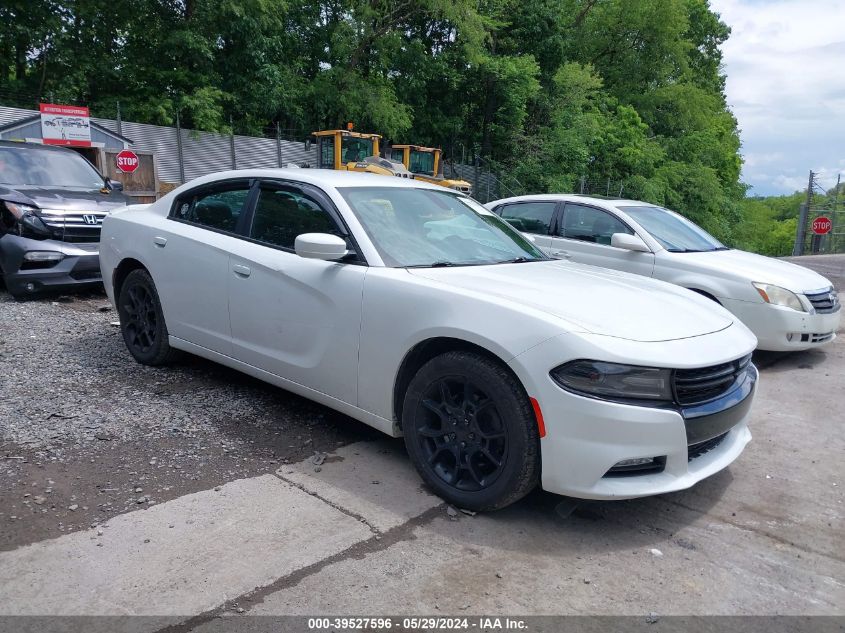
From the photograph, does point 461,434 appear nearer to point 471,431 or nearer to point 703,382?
point 471,431

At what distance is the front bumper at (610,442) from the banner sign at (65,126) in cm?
1477

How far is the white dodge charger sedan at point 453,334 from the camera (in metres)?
2.84

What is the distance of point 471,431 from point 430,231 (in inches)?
55.1

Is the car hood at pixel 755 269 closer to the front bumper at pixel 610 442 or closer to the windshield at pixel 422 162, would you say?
the front bumper at pixel 610 442

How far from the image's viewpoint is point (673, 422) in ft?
9.32

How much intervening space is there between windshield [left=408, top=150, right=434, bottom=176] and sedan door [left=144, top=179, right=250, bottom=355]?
790 inches

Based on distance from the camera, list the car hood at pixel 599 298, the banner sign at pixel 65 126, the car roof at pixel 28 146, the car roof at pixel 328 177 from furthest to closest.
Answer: the banner sign at pixel 65 126 → the car roof at pixel 28 146 → the car roof at pixel 328 177 → the car hood at pixel 599 298

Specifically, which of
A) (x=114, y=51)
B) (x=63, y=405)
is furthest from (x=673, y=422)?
(x=114, y=51)

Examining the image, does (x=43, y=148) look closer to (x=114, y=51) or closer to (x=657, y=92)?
(x=114, y=51)

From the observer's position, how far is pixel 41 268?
705 cm

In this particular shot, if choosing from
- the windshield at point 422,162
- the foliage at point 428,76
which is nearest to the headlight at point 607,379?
the windshield at point 422,162

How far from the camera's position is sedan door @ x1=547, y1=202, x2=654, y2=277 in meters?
6.83

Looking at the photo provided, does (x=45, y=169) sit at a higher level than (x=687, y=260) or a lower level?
higher

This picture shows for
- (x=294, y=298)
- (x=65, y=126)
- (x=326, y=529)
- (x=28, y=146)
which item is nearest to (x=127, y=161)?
(x=65, y=126)
